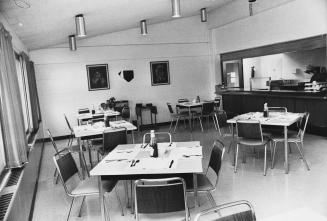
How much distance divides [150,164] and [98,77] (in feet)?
23.0

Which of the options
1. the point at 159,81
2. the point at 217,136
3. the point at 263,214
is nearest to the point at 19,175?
the point at 263,214

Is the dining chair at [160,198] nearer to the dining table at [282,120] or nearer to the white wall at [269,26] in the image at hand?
the dining table at [282,120]

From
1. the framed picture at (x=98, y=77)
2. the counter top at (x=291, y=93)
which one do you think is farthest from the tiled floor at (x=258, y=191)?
the framed picture at (x=98, y=77)

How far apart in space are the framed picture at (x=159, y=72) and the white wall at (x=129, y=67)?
0.14m

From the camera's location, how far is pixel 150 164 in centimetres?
298

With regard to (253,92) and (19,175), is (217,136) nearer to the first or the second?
(253,92)

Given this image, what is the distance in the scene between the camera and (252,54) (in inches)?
362

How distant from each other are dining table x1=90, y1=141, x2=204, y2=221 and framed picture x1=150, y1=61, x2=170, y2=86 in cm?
681

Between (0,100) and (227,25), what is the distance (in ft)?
26.7

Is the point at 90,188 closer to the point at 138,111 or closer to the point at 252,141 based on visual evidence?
the point at 252,141

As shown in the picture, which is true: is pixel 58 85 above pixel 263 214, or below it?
above

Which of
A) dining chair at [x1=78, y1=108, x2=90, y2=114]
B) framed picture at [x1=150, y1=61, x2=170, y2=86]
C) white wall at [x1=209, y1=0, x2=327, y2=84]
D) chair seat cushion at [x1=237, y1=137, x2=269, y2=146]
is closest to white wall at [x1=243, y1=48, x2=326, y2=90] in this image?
white wall at [x1=209, y1=0, x2=327, y2=84]

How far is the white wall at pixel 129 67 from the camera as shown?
9094 millimetres

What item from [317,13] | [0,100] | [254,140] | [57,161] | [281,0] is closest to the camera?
[57,161]
